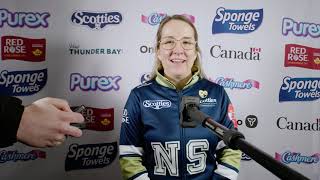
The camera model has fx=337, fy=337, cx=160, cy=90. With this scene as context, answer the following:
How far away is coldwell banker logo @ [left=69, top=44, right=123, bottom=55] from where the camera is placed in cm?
198

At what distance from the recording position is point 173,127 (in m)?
1.70

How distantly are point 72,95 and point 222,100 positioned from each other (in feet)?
2.90

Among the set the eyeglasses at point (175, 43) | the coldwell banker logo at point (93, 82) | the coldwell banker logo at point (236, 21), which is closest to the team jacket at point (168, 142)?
the eyeglasses at point (175, 43)

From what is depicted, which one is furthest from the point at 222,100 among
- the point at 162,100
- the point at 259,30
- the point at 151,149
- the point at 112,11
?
the point at 112,11

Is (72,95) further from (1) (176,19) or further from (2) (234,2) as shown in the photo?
(2) (234,2)

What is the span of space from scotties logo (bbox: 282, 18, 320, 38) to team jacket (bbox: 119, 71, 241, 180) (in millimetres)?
811

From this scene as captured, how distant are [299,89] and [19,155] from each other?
5.89 feet

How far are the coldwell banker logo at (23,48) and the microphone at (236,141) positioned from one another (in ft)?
3.87

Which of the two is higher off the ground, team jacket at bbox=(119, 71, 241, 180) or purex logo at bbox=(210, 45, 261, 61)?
purex logo at bbox=(210, 45, 261, 61)

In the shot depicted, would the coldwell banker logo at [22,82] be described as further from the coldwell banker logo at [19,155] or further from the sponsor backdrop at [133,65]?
the coldwell banker logo at [19,155]

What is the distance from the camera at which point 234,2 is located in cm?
215

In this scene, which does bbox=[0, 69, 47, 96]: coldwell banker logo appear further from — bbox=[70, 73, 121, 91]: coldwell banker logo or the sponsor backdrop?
bbox=[70, 73, 121, 91]: coldwell banker logo

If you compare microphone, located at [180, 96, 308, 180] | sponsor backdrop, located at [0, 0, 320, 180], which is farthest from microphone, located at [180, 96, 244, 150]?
sponsor backdrop, located at [0, 0, 320, 180]

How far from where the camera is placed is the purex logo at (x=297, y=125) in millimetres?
2229
